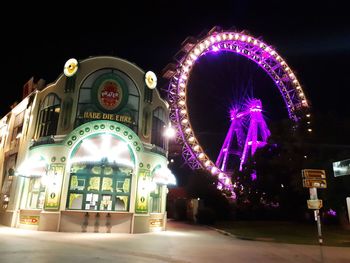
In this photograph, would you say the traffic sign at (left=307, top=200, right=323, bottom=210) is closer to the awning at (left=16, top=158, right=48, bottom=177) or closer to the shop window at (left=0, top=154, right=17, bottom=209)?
the awning at (left=16, top=158, right=48, bottom=177)

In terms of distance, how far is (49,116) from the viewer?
24.2 metres

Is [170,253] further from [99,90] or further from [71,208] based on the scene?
[99,90]

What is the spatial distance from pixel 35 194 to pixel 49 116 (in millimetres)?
5714

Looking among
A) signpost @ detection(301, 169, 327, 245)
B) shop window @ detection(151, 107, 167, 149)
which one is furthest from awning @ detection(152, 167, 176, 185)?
signpost @ detection(301, 169, 327, 245)

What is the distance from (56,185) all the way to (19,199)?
4543 millimetres

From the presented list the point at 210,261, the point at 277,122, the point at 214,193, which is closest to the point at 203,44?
the point at 277,122

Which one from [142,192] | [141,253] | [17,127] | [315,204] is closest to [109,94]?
[142,192]

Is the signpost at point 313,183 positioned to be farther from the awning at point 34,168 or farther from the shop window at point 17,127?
the shop window at point 17,127

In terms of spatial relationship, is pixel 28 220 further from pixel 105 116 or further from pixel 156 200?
pixel 156 200

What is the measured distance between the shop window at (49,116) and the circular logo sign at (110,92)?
306cm

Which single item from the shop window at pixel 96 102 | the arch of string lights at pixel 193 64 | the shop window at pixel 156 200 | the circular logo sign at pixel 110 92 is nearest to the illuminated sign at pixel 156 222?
the shop window at pixel 156 200

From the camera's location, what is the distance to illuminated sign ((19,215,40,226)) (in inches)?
833

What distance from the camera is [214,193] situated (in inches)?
1647

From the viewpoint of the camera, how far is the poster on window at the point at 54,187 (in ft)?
67.8
